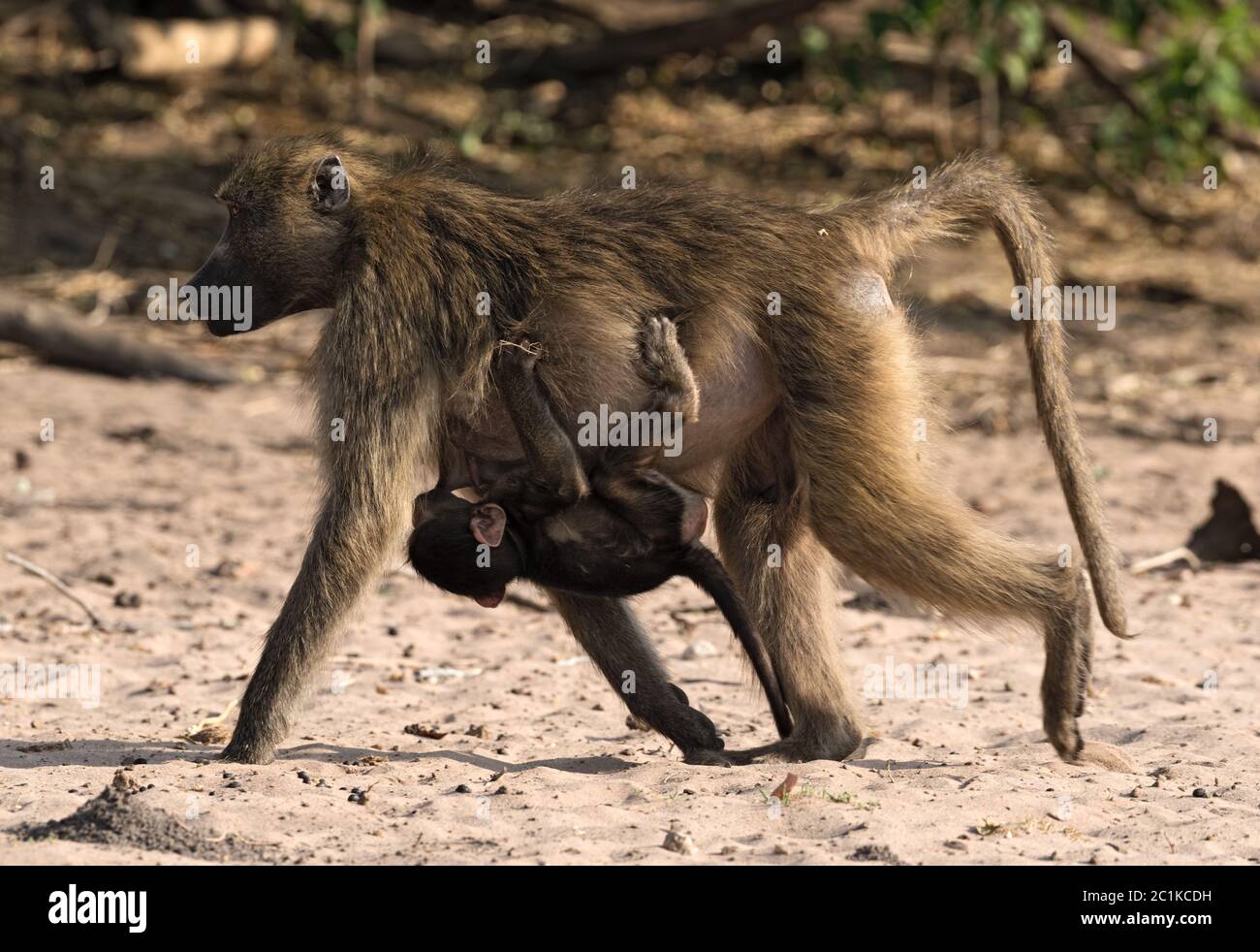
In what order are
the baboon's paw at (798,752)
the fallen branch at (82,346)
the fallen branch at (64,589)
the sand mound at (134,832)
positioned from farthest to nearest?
the fallen branch at (82,346) → the fallen branch at (64,589) → the baboon's paw at (798,752) → the sand mound at (134,832)

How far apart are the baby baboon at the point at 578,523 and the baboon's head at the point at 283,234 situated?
2.12 ft

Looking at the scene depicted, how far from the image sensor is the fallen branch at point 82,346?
28.9 feet

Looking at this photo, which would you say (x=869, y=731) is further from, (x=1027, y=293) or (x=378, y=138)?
(x=378, y=138)

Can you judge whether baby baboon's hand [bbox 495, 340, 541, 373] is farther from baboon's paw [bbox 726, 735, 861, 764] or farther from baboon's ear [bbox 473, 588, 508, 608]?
baboon's paw [bbox 726, 735, 861, 764]

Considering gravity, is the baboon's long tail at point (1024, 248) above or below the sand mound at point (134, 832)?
above

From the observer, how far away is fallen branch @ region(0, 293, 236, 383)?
28.9ft

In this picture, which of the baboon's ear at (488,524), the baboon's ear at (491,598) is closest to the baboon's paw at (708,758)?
the baboon's ear at (491,598)

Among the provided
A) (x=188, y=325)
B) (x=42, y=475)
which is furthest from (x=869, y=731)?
(x=188, y=325)

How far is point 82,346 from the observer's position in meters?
8.81

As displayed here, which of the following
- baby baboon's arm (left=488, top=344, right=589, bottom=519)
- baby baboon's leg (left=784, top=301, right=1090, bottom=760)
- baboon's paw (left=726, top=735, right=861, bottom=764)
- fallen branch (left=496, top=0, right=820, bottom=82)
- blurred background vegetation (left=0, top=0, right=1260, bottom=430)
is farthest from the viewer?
fallen branch (left=496, top=0, right=820, bottom=82)

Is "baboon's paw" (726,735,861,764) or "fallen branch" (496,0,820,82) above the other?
"fallen branch" (496,0,820,82)

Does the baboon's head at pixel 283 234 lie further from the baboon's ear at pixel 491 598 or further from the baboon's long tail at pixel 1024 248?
the baboon's long tail at pixel 1024 248

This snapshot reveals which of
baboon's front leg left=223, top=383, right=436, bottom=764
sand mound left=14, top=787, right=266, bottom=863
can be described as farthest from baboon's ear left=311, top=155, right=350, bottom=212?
sand mound left=14, top=787, right=266, bottom=863

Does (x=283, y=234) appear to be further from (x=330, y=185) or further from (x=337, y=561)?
(x=337, y=561)
